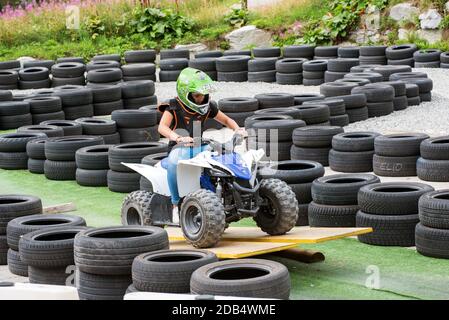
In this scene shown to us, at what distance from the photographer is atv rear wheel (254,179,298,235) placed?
885cm

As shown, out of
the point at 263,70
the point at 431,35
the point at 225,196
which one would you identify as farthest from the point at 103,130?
the point at 431,35

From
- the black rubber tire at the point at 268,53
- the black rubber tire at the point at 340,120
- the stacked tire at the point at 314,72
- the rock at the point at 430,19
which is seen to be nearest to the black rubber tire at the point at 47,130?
the black rubber tire at the point at 340,120

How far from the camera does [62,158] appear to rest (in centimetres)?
1477

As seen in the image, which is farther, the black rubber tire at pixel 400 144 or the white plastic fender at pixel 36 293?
the black rubber tire at pixel 400 144

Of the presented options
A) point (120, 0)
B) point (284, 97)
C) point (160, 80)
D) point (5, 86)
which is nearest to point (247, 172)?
point (284, 97)

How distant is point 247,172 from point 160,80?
18006 mm

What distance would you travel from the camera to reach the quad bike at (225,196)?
8562 millimetres

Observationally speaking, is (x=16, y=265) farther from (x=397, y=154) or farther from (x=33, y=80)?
(x=33, y=80)

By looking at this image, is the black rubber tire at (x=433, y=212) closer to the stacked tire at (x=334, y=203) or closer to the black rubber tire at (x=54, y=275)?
the stacked tire at (x=334, y=203)

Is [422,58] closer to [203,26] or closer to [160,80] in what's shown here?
[160,80]

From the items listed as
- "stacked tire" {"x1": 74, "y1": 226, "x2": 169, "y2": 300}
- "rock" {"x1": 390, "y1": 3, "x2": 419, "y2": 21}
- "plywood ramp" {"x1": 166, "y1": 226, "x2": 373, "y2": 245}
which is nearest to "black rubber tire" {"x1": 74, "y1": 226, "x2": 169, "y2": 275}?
"stacked tire" {"x1": 74, "y1": 226, "x2": 169, "y2": 300}

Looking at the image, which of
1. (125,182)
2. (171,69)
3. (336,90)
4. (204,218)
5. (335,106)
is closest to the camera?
(204,218)

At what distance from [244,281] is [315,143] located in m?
7.52
